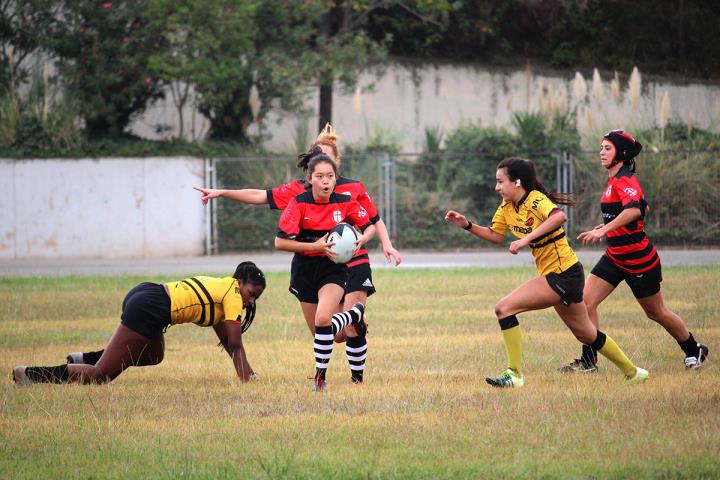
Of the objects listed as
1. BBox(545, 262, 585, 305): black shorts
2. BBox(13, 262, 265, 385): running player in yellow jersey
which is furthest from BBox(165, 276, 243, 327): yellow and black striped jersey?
BBox(545, 262, 585, 305): black shorts

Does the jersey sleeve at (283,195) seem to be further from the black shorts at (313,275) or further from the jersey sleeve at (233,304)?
the jersey sleeve at (233,304)

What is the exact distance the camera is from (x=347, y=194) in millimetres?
9852

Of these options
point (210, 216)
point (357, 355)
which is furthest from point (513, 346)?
point (210, 216)

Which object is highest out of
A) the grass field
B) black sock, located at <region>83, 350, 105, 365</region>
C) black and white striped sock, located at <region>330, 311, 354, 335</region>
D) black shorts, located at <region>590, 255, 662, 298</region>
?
black shorts, located at <region>590, 255, 662, 298</region>

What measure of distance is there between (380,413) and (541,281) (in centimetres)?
195

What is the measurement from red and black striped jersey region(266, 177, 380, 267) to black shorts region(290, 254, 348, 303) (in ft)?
0.59

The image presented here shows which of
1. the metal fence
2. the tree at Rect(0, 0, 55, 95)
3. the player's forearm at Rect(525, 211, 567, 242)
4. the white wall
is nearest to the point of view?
the player's forearm at Rect(525, 211, 567, 242)

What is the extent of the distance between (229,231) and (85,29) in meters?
5.76

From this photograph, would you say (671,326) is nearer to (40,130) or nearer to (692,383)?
(692,383)

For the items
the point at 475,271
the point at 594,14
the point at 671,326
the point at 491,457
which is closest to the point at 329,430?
the point at 491,457

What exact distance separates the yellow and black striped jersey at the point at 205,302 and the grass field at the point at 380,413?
0.55m

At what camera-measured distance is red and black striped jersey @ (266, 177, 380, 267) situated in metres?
9.89

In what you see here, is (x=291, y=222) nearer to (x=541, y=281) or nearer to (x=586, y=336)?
(x=541, y=281)

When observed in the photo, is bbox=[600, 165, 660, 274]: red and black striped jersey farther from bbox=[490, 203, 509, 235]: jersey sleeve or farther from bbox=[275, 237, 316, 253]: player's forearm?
bbox=[275, 237, 316, 253]: player's forearm
